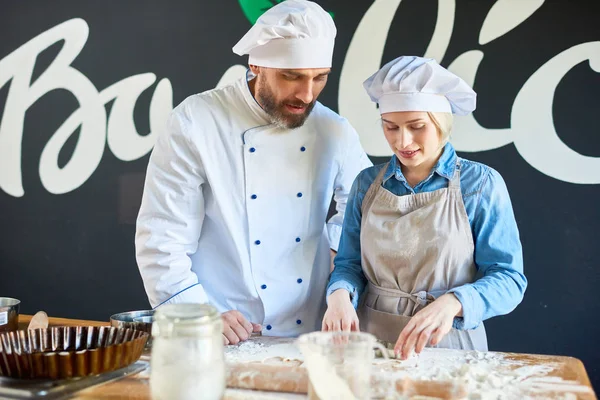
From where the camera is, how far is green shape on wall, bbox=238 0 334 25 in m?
3.25

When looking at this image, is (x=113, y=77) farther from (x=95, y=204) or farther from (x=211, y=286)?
(x=211, y=286)

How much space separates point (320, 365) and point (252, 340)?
72cm

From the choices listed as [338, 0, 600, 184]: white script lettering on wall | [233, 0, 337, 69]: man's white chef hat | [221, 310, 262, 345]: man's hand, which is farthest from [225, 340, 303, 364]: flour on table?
[338, 0, 600, 184]: white script lettering on wall

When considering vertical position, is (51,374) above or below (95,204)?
below

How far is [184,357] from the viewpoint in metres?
1.05

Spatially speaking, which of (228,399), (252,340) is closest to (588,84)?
(252,340)

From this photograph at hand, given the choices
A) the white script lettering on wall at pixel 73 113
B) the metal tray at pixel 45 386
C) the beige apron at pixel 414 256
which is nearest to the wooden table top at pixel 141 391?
the metal tray at pixel 45 386

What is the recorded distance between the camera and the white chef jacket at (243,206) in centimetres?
197

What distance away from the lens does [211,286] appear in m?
2.05

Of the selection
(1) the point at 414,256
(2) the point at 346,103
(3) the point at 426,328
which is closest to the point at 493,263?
(1) the point at 414,256

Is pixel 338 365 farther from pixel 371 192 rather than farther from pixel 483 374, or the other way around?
pixel 371 192

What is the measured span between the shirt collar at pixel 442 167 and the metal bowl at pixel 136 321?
2.55 ft

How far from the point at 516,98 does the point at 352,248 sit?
1401mm

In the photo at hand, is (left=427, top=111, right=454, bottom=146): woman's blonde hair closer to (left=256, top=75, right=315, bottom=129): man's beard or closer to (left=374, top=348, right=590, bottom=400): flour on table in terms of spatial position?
(left=256, top=75, right=315, bottom=129): man's beard
